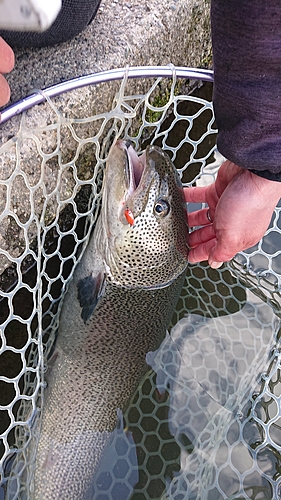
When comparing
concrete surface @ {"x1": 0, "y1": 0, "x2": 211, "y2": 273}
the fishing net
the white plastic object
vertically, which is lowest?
the fishing net

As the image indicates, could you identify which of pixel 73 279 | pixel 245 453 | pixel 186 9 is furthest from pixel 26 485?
pixel 186 9

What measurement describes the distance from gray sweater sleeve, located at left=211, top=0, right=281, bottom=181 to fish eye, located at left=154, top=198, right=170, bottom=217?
367mm

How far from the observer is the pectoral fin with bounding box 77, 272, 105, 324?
1.73 meters

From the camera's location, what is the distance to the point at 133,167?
167 centimetres

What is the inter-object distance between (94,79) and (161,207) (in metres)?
0.48

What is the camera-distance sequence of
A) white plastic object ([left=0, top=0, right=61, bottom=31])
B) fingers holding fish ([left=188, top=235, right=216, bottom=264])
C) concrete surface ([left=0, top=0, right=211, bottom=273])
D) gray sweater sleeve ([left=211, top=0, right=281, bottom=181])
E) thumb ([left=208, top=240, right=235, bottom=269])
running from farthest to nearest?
fingers holding fish ([left=188, top=235, right=216, bottom=264]), thumb ([left=208, top=240, right=235, bottom=269]), concrete surface ([left=0, top=0, right=211, bottom=273]), white plastic object ([left=0, top=0, right=61, bottom=31]), gray sweater sleeve ([left=211, top=0, right=281, bottom=181])

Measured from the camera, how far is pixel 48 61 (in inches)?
68.7

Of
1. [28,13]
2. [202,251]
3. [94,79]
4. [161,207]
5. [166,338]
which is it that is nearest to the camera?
[28,13]

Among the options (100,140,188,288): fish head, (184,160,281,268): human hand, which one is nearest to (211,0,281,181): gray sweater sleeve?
(184,160,281,268): human hand

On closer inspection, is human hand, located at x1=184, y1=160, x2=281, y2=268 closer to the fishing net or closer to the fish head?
the fish head

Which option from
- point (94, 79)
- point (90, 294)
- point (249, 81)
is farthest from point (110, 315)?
point (249, 81)

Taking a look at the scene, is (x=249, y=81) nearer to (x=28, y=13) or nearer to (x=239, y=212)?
(x=239, y=212)

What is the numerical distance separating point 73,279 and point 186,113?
4.44 feet

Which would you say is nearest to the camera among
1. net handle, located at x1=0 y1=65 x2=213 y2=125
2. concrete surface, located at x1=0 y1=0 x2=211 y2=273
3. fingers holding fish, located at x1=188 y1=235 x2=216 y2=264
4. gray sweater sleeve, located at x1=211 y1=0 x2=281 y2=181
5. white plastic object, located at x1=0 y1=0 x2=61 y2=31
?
gray sweater sleeve, located at x1=211 y1=0 x2=281 y2=181
